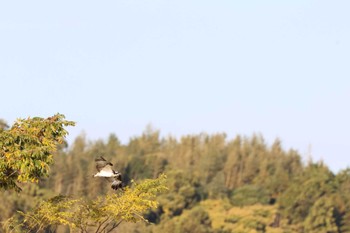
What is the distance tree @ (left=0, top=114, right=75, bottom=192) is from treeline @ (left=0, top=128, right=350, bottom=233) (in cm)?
5710

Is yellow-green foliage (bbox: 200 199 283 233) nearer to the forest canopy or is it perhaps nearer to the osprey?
the forest canopy

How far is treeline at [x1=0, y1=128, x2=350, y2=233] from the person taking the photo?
349 feet

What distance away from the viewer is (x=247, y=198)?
12062cm

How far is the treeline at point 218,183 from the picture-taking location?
4186 inches

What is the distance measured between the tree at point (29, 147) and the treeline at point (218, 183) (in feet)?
187

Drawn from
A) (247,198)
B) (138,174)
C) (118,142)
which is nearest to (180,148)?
(118,142)

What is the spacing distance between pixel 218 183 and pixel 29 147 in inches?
4255

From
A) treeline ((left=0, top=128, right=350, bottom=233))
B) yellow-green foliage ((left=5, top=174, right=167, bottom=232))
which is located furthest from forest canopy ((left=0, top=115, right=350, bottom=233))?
yellow-green foliage ((left=5, top=174, right=167, bottom=232))

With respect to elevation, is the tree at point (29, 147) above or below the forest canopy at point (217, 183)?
below

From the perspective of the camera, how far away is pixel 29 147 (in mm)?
20516

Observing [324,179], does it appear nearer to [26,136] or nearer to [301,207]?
[301,207]

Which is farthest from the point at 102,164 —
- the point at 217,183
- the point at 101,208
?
the point at 217,183

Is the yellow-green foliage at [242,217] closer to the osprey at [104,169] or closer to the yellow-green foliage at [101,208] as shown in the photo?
the yellow-green foliage at [101,208]

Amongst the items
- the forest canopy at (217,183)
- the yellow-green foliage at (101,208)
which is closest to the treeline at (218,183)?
the forest canopy at (217,183)
